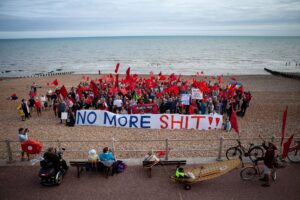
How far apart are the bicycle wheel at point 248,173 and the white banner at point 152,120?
548cm

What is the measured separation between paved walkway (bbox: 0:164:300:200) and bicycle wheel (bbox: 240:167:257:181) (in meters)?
0.20

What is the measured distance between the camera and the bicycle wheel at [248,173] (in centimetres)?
812

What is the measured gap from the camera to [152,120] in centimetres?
1378

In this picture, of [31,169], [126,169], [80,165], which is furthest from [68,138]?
[126,169]

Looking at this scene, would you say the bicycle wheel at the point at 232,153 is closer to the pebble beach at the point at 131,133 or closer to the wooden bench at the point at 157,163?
the pebble beach at the point at 131,133

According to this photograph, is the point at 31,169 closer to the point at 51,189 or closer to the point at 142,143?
the point at 51,189

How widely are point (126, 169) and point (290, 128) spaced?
1149cm

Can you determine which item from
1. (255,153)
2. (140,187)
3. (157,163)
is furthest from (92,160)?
(255,153)

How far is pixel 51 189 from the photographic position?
7.72 meters

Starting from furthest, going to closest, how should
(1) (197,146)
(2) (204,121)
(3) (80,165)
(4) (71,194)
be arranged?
1. (2) (204,121)
2. (1) (197,146)
3. (3) (80,165)
4. (4) (71,194)

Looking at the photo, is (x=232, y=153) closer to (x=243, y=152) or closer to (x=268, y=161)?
(x=243, y=152)

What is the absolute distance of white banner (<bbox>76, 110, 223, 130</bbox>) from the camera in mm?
13570

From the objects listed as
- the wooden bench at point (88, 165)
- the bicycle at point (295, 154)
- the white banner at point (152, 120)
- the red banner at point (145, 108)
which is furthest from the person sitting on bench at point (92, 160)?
the bicycle at point (295, 154)

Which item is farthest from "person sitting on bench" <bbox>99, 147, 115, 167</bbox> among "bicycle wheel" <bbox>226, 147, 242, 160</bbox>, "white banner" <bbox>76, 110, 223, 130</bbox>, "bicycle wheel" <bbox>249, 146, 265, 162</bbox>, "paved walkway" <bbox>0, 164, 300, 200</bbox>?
"bicycle wheel" <bbox>249, 146, 265, 162</bbox>
